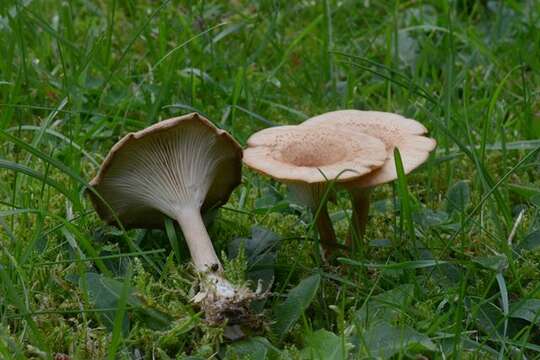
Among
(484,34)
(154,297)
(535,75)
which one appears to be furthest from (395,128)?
(484,34)

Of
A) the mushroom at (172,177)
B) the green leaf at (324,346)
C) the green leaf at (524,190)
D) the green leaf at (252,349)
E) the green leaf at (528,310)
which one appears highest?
Answer: the mushroom at (172,177)

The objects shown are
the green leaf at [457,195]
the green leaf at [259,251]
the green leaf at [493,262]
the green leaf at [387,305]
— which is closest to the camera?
the green leaf at [387,305]

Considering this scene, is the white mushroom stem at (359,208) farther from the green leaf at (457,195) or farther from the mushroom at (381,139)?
the green leaf at (457,195)

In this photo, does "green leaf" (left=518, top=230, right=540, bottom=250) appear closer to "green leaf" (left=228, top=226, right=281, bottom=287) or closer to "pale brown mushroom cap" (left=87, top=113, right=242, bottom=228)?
"green leaf" (left=228, top=226, right=281, bottom=287)

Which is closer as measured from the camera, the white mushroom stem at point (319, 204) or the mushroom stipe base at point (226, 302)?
the mushroom stipe base at point (226, 302)

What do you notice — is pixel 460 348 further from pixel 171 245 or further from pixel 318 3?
pixel 318 3

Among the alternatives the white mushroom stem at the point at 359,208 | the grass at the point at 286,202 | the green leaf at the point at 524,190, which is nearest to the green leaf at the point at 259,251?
the grass at the point at 286,202

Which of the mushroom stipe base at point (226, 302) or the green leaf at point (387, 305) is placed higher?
the mushroom stipe base at point (226, 302)
